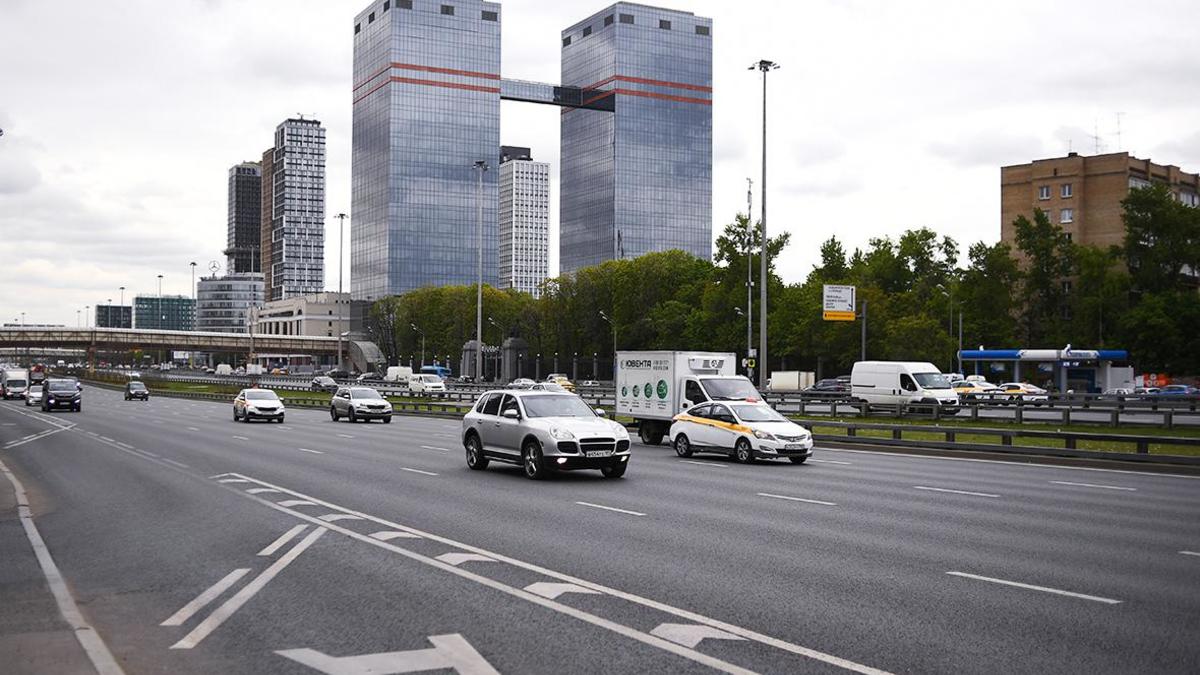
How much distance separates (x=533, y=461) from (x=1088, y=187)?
337 ft

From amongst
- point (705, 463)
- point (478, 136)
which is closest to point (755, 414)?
point (705, 463)

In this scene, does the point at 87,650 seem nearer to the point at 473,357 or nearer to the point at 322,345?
the point at 473,357

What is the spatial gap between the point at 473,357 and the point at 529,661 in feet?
389

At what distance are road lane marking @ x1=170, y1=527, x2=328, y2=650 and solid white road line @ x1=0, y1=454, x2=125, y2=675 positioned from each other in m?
0.50

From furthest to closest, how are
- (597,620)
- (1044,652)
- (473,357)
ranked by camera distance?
(473,357) < (597,620) < (1044,652)

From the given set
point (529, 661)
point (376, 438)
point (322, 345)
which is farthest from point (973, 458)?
point (322, 345)

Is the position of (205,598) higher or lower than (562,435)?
lower

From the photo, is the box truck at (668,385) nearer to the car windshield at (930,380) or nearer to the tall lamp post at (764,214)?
the tall lamp post at (764,214)

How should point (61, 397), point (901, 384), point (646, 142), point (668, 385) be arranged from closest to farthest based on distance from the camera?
point (668, 385) → point (901, 384) → point (61, 397) → point (646, 142)

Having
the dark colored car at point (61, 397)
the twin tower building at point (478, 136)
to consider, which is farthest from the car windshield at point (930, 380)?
the twin tower building at point (478, 136)

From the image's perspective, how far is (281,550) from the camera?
38.7 ft

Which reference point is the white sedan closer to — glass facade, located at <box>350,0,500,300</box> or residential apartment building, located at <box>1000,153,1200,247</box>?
residential apartment building, located at <box>1000,153,1200,247</box>

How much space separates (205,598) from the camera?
929 cm

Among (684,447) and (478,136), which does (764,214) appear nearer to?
(684,447)
